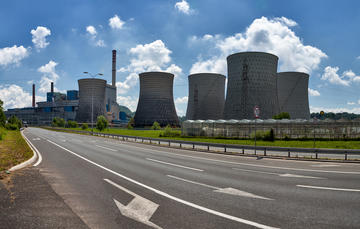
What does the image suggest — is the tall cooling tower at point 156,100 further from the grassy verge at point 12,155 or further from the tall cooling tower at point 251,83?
the grassy verge at point 12,155

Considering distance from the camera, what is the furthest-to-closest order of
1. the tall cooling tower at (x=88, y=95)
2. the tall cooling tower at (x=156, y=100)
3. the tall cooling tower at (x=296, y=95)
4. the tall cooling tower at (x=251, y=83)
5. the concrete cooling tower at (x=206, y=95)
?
the concrete cooling tower at (x=206, y=95), the tall cooling tower at (x=88, y=95), the tall cooling tower at (x=296, y=95), the tall cooling tower at (x=156, y=100), the tall cooling tower at (x=251, y=83)

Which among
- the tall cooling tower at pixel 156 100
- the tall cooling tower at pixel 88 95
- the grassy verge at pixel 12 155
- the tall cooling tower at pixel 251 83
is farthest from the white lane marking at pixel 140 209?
the tall cooling tower at pixel 88 95

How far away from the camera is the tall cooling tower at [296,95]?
94.4 meters

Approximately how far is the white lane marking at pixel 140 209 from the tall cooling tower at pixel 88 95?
101404 millimetres

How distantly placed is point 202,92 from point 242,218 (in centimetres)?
9973

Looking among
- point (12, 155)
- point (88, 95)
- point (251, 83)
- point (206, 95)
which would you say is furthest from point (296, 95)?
point (12, 155)

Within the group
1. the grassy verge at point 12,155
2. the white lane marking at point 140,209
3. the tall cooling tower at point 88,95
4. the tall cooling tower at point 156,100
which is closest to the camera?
the white lane marking at point 140,209

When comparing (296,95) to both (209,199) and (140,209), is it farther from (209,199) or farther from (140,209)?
(140,209)

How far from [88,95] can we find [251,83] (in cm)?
7023

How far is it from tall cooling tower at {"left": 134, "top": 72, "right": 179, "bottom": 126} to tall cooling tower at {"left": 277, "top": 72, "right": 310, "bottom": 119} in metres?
47.2

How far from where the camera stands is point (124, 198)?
606cm

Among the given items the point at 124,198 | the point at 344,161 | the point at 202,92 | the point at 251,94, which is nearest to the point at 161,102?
the point at 202,92

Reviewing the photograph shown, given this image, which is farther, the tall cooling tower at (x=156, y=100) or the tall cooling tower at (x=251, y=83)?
the tall cooling tower at (x=156, y=100)

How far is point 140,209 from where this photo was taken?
17.0 feet
